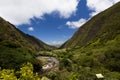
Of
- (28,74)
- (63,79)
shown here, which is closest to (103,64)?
(63,79)

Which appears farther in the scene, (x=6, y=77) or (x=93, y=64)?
(x=93, y=64)

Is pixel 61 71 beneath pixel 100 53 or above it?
beneath

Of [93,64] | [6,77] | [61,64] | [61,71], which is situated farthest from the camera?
[93,64]

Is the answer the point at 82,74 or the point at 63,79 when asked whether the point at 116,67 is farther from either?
the point at 63,79

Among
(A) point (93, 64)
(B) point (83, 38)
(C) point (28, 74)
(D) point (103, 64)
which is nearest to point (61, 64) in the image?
(A) point (93, 64)

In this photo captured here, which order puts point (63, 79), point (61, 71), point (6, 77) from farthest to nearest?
point (61, 71), point (63, 79), point (6, 77)

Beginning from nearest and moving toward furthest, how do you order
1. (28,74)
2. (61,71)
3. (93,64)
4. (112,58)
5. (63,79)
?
1. (28,74)
2. (63,79)
3. (61,71)
4. (93,64)
5. (112,58)

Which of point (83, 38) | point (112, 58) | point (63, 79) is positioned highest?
point (83, 38)

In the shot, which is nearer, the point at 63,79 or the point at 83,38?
the point at 63,79

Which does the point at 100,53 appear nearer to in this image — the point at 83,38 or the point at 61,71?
the point at 61,71
